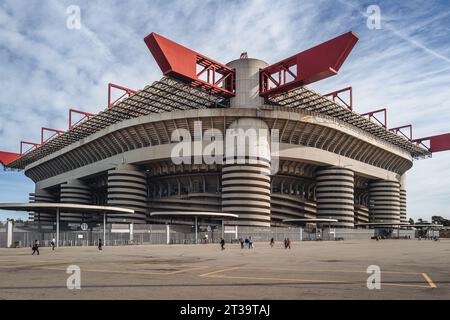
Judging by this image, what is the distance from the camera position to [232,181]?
75.3 m

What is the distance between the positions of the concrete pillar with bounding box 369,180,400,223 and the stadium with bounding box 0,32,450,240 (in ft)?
0.82

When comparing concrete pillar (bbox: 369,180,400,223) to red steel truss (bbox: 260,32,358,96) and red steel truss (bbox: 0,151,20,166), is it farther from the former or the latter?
red steel truss (bbox: 0,151,20,166)

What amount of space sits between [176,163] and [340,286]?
222 feet

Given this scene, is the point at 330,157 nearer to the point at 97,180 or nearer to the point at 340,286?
the point at 97,180

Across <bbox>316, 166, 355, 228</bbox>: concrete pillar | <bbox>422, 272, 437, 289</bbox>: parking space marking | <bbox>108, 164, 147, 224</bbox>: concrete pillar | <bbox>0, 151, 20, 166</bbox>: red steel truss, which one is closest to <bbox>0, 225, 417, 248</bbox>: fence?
<bbox>316, 166, 355, 228</bbox>: concrete pillar

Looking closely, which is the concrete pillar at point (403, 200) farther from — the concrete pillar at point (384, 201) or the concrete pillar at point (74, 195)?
the concrete pillar at point (74, 195)

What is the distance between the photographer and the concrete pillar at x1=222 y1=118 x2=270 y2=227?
7469 centimetres

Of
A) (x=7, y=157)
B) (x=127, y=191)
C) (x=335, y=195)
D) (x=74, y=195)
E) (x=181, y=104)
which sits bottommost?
(x=335, y=195)

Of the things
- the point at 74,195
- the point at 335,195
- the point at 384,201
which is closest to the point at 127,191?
the point at 74,195

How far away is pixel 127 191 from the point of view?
283 ft

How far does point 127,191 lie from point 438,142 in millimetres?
81042

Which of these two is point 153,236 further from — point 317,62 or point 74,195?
point 74,195
